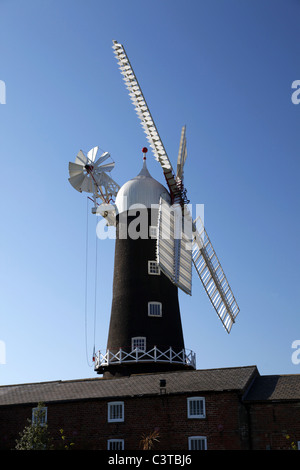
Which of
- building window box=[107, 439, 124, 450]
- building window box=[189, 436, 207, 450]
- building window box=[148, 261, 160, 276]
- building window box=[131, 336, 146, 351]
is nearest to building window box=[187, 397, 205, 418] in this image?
building window box=[189, 436, 207, 450]

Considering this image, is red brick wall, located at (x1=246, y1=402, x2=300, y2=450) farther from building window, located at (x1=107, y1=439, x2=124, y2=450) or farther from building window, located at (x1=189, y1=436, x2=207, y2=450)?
building window, located at (x1=107, y1=439, x2=124, y2=450)

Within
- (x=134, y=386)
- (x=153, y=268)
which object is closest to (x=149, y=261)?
(x=153, y=268)

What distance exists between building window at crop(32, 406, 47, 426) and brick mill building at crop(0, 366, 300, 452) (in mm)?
332

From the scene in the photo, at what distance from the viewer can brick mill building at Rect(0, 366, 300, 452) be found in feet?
110

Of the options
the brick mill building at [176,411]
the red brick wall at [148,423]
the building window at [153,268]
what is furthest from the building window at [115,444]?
the building window at [153,268]

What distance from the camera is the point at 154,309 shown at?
4334 cm

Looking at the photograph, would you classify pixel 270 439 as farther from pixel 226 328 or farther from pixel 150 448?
pixel 226 328

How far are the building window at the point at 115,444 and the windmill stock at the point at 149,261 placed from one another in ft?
22.7

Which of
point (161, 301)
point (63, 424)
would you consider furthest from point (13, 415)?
Result: point (161, 301)

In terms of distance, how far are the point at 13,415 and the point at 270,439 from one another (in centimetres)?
1561

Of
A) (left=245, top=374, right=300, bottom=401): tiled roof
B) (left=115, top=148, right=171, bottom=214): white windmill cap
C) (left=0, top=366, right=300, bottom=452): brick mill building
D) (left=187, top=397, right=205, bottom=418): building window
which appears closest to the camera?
(left=0, top=366, right=300, bottom=452): brick mill building

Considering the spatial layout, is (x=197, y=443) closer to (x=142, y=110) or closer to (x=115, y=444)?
(x=115, y=444)

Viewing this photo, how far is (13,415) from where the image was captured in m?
38.9

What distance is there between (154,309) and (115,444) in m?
10.5
